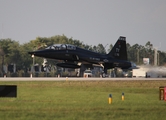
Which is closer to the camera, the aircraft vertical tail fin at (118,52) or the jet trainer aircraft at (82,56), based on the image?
the jet trainer aircraft at (82,56)

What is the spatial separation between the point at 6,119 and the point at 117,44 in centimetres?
5758

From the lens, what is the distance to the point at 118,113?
976 inches

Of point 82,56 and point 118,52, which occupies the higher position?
point 118,52

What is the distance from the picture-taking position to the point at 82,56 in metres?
69.8

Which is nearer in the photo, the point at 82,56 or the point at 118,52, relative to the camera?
the point at 82,56

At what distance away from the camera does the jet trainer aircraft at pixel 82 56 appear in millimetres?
66750

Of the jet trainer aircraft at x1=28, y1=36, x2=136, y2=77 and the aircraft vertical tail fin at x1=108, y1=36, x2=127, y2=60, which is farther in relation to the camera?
the aircraft vertical tail fin at x1=108, y1=36, x2=127, y2=60

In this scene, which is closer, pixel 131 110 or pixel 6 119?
pixel 6 119

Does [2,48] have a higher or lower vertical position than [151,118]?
higher

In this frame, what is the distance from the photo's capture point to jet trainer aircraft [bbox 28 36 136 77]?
2628 inches

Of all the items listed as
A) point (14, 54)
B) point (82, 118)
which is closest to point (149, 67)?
point (14, 54)

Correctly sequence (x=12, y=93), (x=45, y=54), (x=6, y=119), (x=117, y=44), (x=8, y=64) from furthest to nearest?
(x=8, y=64)
(x=117, y=44)
(x=45, y=54)
(x=12, y=93)
(x=6, y=119)

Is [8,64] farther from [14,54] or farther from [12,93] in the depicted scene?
[12,93]

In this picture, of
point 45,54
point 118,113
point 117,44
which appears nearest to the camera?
point 118,113
